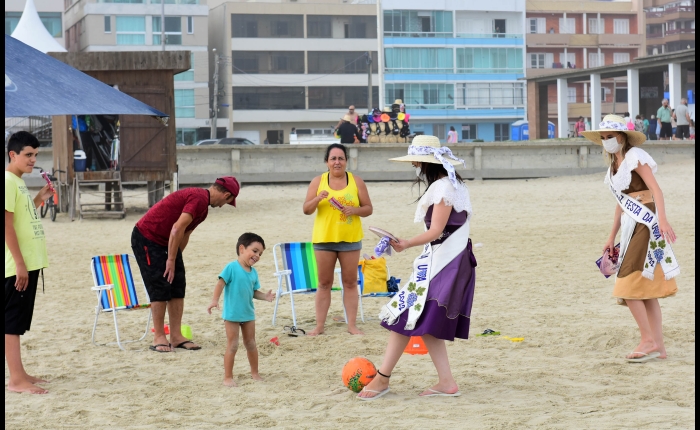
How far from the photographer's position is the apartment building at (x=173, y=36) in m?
58.4

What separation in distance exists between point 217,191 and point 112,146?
14.5m

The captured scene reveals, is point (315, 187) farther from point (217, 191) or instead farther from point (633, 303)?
point (633, 303)

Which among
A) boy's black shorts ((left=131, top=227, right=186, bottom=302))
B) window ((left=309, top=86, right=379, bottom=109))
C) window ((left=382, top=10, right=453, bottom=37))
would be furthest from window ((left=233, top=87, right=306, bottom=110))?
boy's black shorts ((left=131, top=227, right=186, bottom=302))

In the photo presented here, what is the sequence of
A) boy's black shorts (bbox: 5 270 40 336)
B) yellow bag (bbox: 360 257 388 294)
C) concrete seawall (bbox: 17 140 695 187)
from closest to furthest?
boy's black shorts (bbox: 5 270 40 336)
yellow bag (bbox: 360 257 388 294)
concrete seawall (bbox: 17 140 695 187)

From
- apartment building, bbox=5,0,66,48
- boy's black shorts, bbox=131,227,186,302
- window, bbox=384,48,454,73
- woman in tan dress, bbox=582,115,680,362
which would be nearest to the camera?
woman in tan dress, bbox=582,115,680,362

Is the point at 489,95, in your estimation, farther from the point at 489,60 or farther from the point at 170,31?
the point at 170,31

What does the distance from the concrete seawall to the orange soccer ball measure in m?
18.8

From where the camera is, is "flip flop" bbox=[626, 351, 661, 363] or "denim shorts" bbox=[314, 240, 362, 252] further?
"denim shorts" bbox=[314, 240, 362, 252]

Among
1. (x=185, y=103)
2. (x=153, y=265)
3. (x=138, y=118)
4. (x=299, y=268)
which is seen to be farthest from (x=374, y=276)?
(x=185, y=103)

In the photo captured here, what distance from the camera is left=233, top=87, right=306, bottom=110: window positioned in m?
61.3

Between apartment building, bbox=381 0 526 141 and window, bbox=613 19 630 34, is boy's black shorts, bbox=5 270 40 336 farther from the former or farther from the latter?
window, bbox=613 19 630 34

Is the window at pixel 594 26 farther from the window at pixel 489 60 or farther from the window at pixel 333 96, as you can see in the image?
the window at pixel 333 96

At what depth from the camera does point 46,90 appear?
19.2ft

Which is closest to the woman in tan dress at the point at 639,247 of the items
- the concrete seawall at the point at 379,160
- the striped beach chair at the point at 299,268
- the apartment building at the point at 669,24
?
the striped beach chair at the point at 299,268
